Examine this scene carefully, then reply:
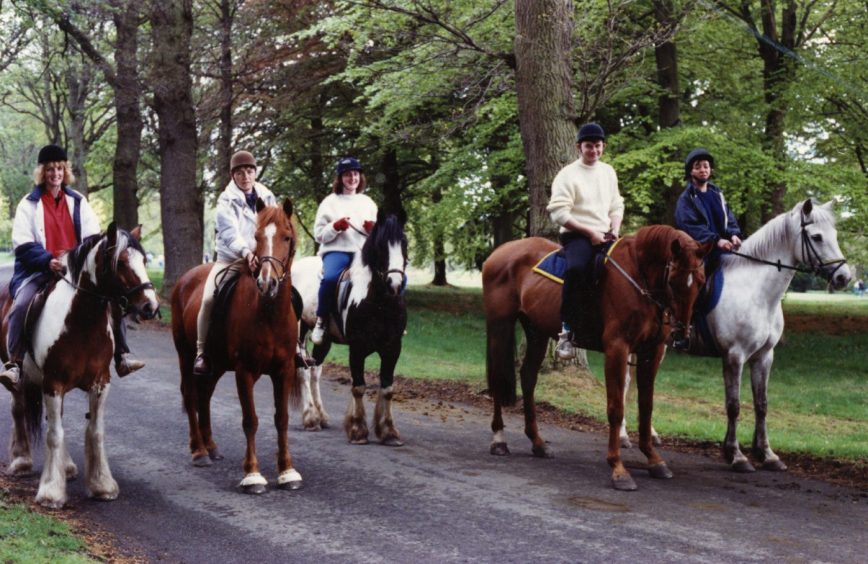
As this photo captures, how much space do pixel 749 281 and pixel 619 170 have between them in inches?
373

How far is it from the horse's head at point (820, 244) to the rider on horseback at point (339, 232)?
4593 millimetres

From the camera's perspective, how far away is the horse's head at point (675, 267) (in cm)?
776

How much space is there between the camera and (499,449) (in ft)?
29.9

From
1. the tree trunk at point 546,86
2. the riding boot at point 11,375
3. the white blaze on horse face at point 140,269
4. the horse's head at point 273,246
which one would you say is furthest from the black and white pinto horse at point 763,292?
the riding boot at point 11,375

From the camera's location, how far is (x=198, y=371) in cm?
792

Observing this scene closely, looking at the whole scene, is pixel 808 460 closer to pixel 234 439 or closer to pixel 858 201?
pixel 234 439

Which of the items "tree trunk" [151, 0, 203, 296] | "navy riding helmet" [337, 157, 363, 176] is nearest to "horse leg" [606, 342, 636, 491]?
"navy riding helmet" [337, 157, 363, 176]

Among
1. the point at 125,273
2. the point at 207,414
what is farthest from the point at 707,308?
the point at 125,273

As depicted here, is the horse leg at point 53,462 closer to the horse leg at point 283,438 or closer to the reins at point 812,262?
the horse leg at point 283,438

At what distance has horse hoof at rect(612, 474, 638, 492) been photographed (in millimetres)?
7605

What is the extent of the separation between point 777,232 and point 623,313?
2242mm

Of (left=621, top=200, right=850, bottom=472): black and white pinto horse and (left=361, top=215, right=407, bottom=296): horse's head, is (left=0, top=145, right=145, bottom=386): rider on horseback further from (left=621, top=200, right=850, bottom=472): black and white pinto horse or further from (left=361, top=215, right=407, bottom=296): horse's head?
(left=621, top=200, right=850, bottom=472): black and white pinto horse

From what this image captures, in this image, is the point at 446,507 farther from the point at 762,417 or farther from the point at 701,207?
the point at 701,207

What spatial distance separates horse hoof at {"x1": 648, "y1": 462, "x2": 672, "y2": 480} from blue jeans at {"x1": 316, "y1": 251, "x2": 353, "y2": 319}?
3980mm
